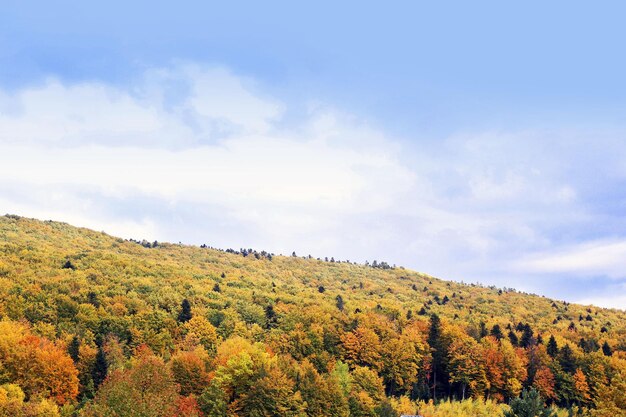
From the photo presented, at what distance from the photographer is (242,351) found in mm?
85062

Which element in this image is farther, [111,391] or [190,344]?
[190,344]

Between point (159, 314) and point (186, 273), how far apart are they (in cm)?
6539

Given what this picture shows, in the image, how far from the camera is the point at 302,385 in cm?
8062

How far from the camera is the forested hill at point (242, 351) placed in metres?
78.4

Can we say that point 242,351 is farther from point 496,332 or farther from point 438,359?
point 496,332

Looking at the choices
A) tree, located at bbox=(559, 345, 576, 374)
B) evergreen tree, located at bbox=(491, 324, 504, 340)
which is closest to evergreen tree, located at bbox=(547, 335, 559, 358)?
tree, located at bbox=(559, 345, 576, 374)

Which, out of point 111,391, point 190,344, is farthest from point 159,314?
point 111,391

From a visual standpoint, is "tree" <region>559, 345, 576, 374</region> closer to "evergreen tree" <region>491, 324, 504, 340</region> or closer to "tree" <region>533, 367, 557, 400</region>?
"tree" <region>533, 367, 557, 400</region>

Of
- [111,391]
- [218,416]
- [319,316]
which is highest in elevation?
[319,316]

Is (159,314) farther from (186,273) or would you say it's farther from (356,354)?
(186,273)

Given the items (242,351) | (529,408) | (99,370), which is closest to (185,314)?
(99,370)

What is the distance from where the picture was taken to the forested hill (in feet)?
257

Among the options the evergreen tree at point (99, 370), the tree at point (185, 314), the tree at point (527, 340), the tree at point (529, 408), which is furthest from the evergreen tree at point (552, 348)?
the evergreen tree at point (99, 370)

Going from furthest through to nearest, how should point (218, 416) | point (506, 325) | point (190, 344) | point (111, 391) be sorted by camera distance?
point (506, 325), point (190, 344), point (218, 416), point (111, 391)
